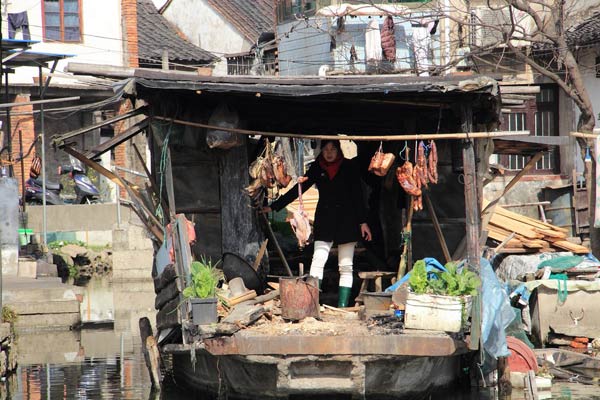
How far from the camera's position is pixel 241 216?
13062mm

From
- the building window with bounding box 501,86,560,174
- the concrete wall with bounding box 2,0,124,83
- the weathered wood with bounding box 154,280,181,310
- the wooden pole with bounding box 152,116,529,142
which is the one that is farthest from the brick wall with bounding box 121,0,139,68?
the weathered wood with bounding box 154,280,181,310

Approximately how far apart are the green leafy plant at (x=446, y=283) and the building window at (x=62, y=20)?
2346cm

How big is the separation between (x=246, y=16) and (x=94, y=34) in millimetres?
8734

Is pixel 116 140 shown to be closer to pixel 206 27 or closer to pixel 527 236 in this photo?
pixel 527 236

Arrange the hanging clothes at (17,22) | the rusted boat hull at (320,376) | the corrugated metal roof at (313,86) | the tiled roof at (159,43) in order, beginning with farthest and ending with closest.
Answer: the tiled roof at (159,43), the hanging clothes at (17,22), the corrugated metal roof at (313,86), the rusted boat hull at (320,376)

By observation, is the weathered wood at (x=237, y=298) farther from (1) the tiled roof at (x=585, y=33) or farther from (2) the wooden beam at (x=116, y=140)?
(1) the tiled roof at (x=585, y=33)

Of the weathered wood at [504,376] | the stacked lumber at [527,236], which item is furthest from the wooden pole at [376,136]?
the stacked lumber at [527,236]

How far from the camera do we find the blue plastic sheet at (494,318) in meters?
11.3

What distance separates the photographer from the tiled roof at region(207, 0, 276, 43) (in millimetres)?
39781

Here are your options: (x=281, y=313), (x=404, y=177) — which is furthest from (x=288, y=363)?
(x=404, y=177)

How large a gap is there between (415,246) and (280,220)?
4673mm

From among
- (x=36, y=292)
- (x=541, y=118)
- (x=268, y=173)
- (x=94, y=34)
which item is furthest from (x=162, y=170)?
(x=94, y=34)

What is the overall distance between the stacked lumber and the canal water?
15.8 ft

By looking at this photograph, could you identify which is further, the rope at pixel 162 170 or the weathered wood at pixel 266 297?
the rope at pixel 162 170
